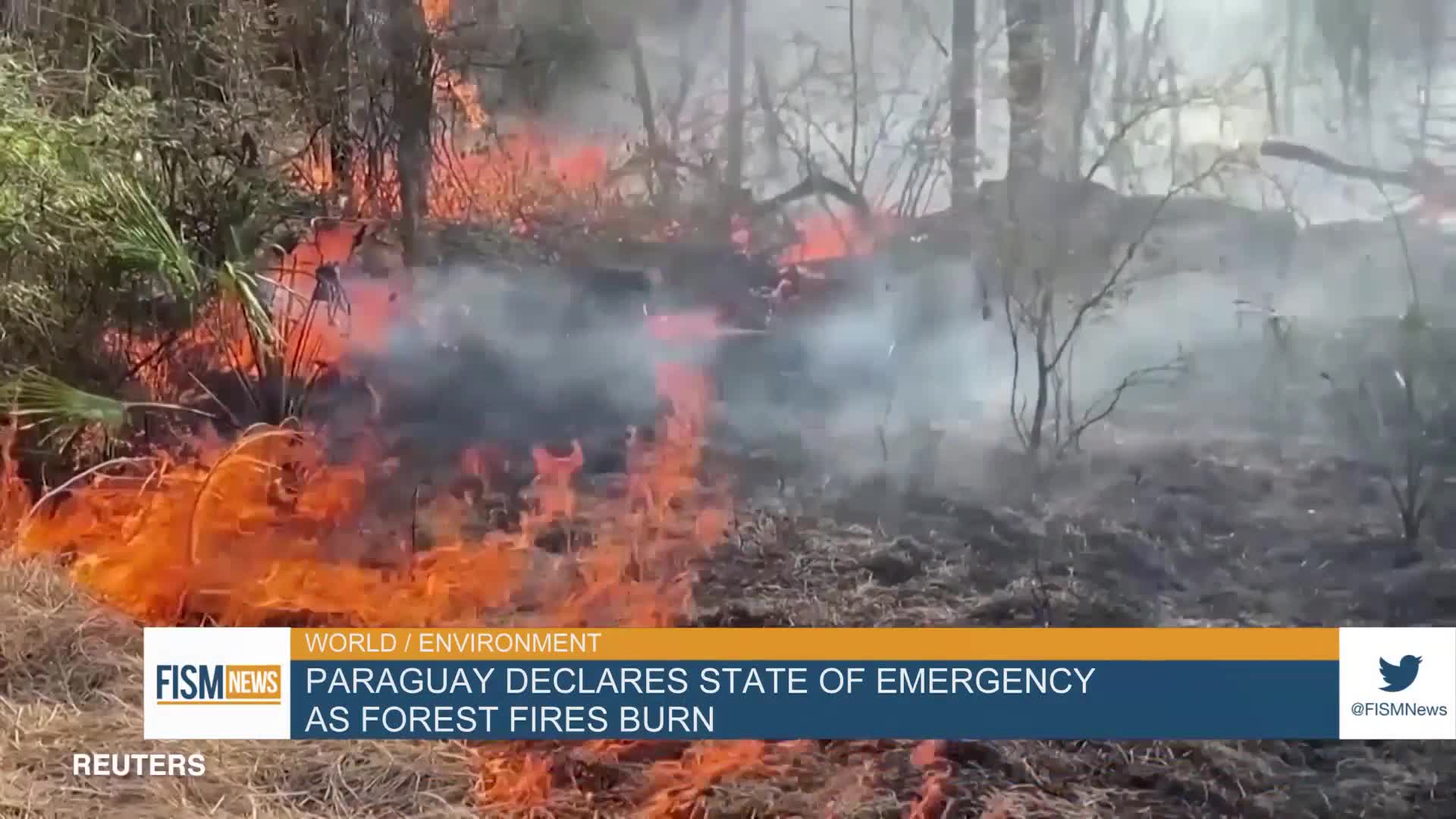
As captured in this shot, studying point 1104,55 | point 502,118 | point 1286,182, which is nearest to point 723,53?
point 502,118

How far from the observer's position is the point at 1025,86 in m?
1.66

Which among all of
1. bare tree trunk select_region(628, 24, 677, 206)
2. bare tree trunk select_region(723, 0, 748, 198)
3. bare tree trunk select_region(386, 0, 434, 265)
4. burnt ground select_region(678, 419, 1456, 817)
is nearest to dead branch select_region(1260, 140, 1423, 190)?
burnt ground select_region(678, 419, 1456, 817)

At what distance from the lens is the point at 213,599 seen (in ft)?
5.45

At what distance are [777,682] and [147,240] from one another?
116cm

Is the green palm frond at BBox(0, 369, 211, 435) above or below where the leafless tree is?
below

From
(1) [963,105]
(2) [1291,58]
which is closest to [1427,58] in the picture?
(2) [1291,58]

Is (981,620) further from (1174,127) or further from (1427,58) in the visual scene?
(1427,58)

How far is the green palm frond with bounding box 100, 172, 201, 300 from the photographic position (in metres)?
1.65

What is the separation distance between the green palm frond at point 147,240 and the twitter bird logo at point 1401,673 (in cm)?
189

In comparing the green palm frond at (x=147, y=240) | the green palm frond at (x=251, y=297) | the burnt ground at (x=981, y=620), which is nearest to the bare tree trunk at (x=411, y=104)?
the green palm frond at (x=251, y=297)

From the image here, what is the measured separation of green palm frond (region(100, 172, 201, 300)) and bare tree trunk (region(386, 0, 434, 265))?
330mm

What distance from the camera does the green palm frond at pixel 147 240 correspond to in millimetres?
1649

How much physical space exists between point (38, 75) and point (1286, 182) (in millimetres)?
1888

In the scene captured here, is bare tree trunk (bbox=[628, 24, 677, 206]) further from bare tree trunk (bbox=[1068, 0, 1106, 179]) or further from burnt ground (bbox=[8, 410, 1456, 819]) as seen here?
bare tree trunk (bbox=[1068, 0, 1106, 179])
